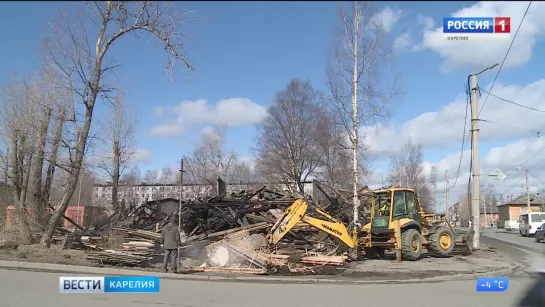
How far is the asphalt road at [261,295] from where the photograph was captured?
966 centimetres

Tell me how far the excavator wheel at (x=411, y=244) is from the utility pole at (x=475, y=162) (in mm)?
6861

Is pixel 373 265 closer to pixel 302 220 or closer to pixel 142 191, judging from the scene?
pixel 302 220

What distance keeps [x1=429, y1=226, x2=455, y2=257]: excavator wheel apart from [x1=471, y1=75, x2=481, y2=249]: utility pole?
446 cm

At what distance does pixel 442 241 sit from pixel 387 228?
369 centimetres

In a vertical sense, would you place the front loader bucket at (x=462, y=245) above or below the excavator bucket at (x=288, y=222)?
below

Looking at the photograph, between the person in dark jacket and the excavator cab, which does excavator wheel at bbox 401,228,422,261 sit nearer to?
the excavator cab

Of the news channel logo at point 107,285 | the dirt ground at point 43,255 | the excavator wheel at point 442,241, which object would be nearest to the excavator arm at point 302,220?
the excavator wheel at point 442,241

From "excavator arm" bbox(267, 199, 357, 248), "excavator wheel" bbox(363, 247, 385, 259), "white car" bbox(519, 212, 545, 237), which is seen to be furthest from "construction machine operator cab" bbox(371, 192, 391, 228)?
"white car" bbox(519, 212, 545, 237)

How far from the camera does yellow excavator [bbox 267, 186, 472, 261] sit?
1738cm

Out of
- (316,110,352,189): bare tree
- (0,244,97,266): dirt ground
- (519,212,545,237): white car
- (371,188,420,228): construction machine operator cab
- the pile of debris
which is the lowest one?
(519,212,545,237): white car

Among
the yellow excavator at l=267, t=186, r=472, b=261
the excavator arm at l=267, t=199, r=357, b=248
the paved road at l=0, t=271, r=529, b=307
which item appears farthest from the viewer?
the yellow excavator at l=267, t=186, r=472, b=261

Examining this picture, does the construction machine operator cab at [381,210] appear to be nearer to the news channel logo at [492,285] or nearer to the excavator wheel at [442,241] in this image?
the excavator wheel at [442,241]

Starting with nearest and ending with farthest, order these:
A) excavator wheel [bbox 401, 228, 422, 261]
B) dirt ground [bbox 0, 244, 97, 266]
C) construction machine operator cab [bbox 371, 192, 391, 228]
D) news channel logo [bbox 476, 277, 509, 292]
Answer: news channel logo [bbox 476, 277, 509, 292], dirt ground [bbox 0, 244, 97, 266], excavator wheel [bbox 401, 228, 422, 261], construction machine operator cab [bbox 371, 192, 391, 228]

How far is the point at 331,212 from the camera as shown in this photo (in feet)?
83.0
